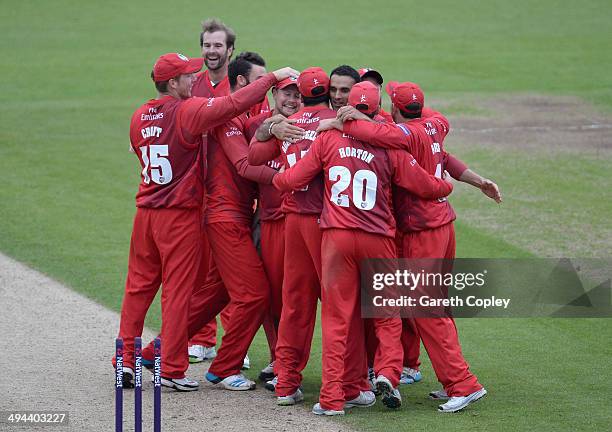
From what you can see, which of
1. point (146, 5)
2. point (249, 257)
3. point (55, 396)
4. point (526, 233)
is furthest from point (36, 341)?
point (146, 5)

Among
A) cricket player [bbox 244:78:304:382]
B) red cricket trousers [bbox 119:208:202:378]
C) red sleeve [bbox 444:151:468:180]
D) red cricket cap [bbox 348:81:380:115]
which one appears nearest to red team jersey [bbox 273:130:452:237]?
red cricket cap [bbox 348:81:380:115]

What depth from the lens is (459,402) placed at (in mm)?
7852

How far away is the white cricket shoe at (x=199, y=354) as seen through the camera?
9.39 metres

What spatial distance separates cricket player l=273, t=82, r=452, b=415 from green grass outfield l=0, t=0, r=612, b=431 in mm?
311

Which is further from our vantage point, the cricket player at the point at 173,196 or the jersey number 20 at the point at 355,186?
the cricket player at the point at 173,196

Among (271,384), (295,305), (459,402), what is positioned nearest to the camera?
(459,402)

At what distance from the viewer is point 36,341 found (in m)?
9.58

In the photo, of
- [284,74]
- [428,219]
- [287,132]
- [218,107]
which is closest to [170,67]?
[218,107]

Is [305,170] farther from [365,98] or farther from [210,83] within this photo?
[210,83]

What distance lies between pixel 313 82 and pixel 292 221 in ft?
3.26

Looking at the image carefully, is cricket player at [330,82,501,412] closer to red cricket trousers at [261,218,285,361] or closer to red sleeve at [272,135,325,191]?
red sleeve at [272,135,325,191]

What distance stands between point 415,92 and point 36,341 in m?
3.87

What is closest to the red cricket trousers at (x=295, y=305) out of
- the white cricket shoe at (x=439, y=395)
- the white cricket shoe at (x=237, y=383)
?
the white cricket shoe at (x=237, y=383)

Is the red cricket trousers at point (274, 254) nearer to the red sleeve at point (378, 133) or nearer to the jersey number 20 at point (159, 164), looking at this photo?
the jersey number 20 at point (159, 164)
